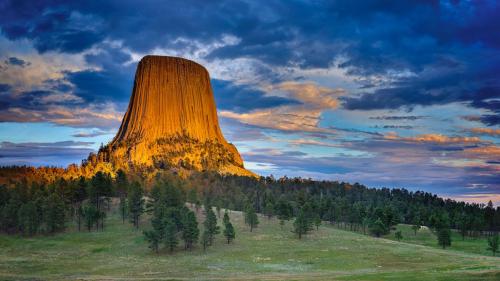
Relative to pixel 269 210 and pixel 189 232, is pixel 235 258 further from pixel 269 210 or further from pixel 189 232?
pixel 269 210

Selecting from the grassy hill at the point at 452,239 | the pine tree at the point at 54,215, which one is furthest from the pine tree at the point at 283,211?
the pine tree at the point at 54,215

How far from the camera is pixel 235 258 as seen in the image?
287 feet

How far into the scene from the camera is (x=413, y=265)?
72.9 m

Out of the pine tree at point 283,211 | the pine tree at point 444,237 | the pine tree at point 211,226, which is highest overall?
the pine tree at point 283,211

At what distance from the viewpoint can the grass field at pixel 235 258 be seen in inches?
2633

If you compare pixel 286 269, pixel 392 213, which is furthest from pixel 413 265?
pixel 392 213

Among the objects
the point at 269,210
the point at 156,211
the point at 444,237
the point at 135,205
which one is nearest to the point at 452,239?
the point at 444,237

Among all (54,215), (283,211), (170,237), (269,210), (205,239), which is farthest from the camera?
(269,210)

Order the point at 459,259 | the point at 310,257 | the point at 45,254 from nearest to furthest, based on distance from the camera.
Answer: the point at 459,259 → the point at 310,257 → the point at 45,254

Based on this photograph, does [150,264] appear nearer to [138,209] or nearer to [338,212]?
[138,209]

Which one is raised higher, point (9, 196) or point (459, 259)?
point (9, 196)

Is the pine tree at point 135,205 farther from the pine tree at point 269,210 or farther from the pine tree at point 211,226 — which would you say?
the pine tree at point 269,210

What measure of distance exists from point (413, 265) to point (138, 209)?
69458 millimetres

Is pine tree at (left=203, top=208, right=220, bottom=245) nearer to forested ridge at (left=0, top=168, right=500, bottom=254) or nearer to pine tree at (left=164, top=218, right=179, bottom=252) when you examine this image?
forested ridge at (left=0, top=168, right=500, bottom=254)
